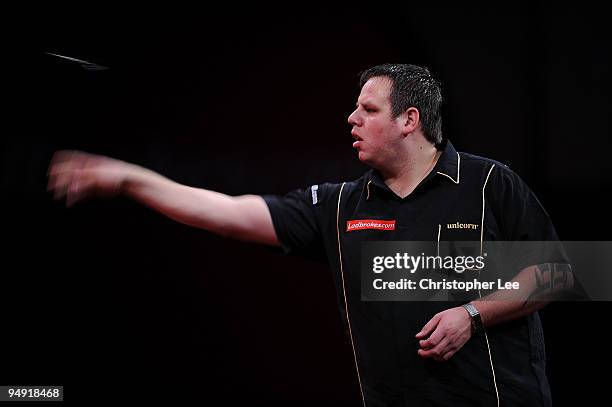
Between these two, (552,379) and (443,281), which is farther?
(552,379)

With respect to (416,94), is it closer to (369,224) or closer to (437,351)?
(369,224)

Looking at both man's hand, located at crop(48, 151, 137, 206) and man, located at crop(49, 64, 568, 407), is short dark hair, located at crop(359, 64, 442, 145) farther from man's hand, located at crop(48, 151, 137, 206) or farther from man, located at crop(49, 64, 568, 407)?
man's hand, located at crop(48, 151, 137, 206)

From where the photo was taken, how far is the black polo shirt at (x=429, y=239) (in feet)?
5.26

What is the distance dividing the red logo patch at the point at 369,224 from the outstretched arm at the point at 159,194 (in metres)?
0.21

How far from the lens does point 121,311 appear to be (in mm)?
3039

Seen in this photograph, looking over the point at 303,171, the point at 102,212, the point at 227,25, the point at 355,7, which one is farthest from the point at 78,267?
the point at 355,7

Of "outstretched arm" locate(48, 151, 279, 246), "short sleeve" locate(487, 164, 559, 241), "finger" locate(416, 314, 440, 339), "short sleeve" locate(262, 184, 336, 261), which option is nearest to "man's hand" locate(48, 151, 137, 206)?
"outstretched arm" locate(48, 151, 279, 246)

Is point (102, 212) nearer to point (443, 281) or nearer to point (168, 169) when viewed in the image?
point (168, 169)

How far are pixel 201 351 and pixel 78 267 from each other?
67 cm

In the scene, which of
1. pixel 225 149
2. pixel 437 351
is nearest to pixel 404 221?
pixel 437 351

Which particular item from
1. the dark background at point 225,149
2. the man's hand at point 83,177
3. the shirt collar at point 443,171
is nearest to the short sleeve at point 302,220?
the shirt collar at point 443,171

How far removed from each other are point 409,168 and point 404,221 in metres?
0.16

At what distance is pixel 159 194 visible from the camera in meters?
1.69

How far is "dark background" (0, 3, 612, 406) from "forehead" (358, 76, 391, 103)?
1005 mm
